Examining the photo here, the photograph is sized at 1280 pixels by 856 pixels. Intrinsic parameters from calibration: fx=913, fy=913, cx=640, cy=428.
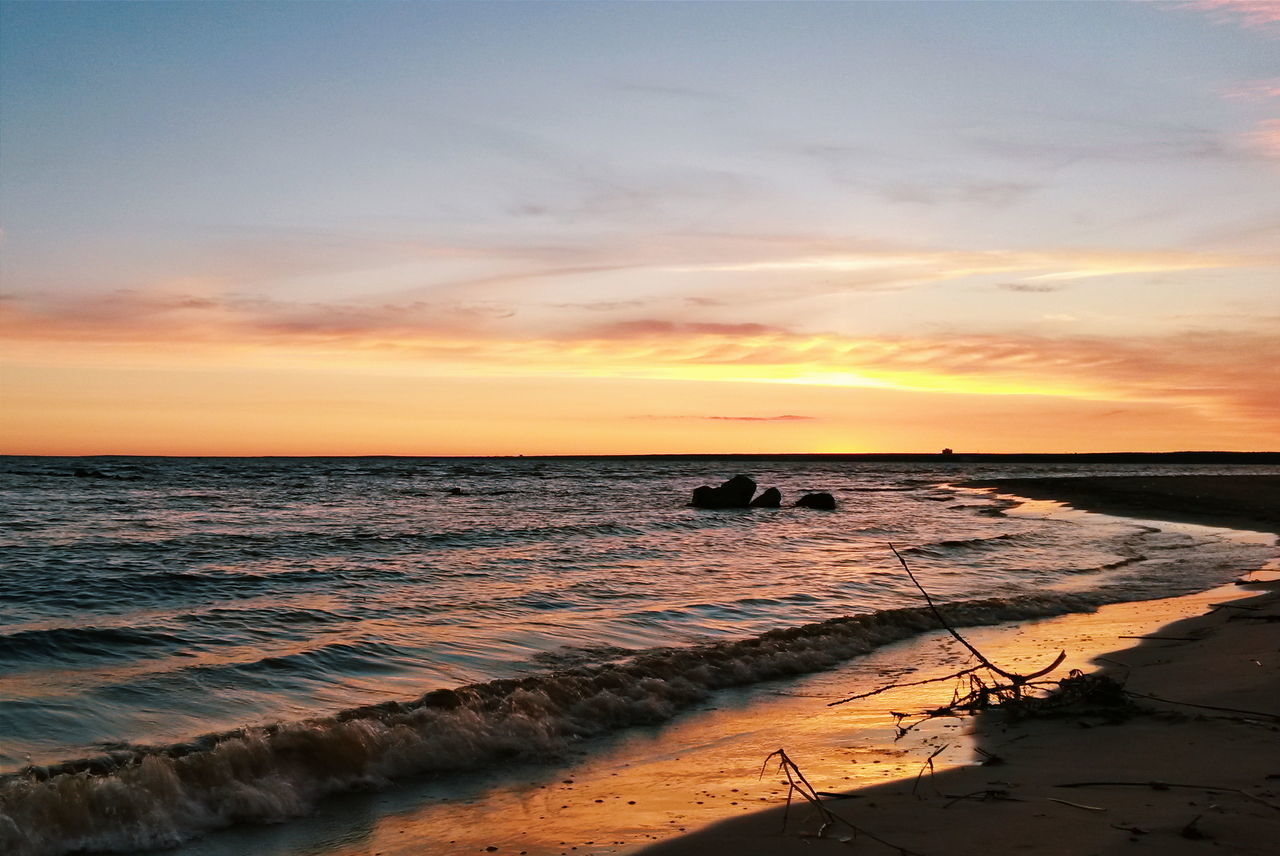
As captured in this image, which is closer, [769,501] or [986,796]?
[986,796]

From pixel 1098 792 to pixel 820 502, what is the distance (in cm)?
3784

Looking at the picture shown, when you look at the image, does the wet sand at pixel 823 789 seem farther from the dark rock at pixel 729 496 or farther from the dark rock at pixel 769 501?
the dark rock at pixel 769 501

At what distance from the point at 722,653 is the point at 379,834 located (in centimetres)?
552

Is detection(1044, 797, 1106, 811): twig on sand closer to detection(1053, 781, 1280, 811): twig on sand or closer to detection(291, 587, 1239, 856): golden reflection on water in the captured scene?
detection(1053, 781, 1280, 811): twig on sand

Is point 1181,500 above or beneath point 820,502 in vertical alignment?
above

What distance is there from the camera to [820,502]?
139 feet

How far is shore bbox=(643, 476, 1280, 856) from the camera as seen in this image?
14.3ft

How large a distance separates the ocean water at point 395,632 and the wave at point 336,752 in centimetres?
2

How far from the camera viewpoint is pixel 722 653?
10.4m

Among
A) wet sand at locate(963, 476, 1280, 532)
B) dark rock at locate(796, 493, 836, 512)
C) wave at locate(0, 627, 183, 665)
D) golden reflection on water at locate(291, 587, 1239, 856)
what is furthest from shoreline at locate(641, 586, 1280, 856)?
dark rock at locate(796, 493, 836, 512)

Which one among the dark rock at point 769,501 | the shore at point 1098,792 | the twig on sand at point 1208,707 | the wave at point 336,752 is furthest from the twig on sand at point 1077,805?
the dark rock at point 769,501

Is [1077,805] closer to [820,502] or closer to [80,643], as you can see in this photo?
[80,643]

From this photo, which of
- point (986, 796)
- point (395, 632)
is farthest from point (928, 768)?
point (395, 632)

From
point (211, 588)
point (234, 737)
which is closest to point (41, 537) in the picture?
point (211, 588)
